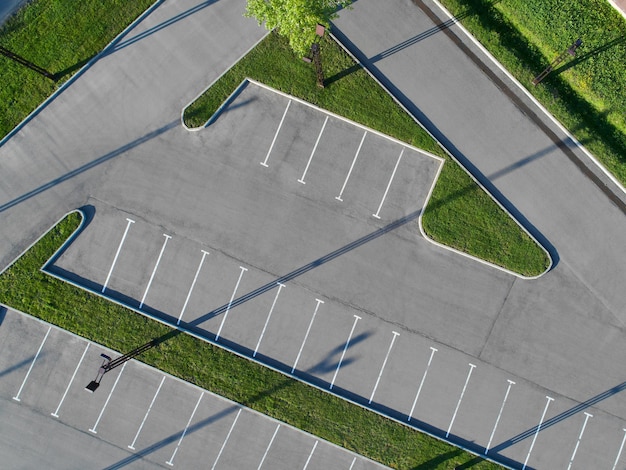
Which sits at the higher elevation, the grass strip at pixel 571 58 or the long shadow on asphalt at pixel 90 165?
the grass strip at pixel 571 58

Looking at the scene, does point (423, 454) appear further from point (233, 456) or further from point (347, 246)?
point (347, 246)

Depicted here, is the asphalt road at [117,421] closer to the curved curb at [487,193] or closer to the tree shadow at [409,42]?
the curved curb at [487,193]

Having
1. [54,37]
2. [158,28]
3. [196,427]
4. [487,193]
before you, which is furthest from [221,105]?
[196,427]

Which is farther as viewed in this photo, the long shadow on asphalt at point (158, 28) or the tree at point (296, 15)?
the long shadow on asphalt at point (158, 28)

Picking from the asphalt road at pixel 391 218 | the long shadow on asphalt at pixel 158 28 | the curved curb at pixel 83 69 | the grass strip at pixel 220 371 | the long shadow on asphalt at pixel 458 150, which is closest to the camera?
the grass strip at pixel 220 371

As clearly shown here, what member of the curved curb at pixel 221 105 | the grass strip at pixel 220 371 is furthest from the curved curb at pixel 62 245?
the curved curb at pixel 221 105

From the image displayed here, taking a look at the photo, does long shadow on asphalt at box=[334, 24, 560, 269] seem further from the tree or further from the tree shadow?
the tree

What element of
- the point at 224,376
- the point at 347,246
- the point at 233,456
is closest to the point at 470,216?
the point at 347,246
